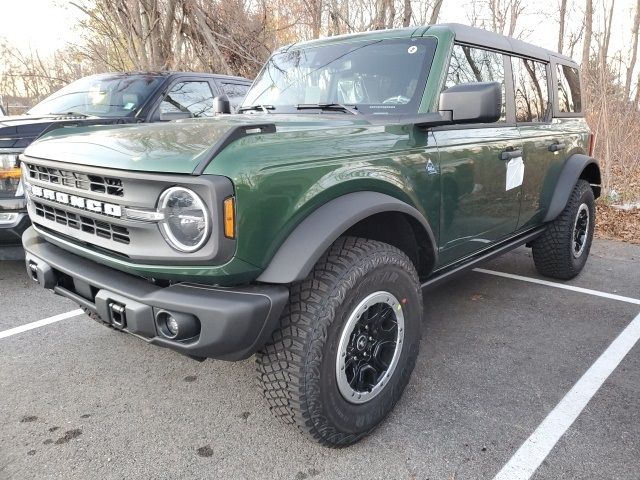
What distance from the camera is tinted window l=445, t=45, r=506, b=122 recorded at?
2939 millimetres

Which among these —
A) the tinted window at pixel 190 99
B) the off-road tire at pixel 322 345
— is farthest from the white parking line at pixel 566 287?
the tinted window at pixel 190 99

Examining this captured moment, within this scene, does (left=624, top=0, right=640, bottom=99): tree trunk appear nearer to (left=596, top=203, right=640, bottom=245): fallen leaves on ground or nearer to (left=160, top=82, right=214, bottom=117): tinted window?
(left=596, top=203, right=640, bottom=245): fallen leaves on ground

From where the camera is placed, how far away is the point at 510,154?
3.30m

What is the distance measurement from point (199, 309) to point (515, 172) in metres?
2.48

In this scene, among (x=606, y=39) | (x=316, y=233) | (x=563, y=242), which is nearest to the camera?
(x=316, y=233)

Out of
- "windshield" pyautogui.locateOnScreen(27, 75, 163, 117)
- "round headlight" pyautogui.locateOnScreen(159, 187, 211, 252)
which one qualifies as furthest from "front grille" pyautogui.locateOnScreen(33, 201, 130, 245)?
"windshield" pyautogui.locateOnScreen(27, 75, 163, 117)

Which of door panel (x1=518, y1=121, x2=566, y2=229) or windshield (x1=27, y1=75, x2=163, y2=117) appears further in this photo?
windshield (x1=27, y1=75, x2=163, y2=117)

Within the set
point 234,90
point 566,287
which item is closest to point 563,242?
point 566,287

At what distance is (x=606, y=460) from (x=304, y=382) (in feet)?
4.50

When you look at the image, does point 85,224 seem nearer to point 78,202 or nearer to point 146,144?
point 78,202

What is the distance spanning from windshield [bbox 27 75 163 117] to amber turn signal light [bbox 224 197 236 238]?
13.1 feet

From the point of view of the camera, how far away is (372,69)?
2.99m

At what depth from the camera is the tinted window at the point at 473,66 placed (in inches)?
116

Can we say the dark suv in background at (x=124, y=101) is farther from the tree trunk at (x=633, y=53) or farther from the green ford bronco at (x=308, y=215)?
the tree trunk at (x=633, y=53)
